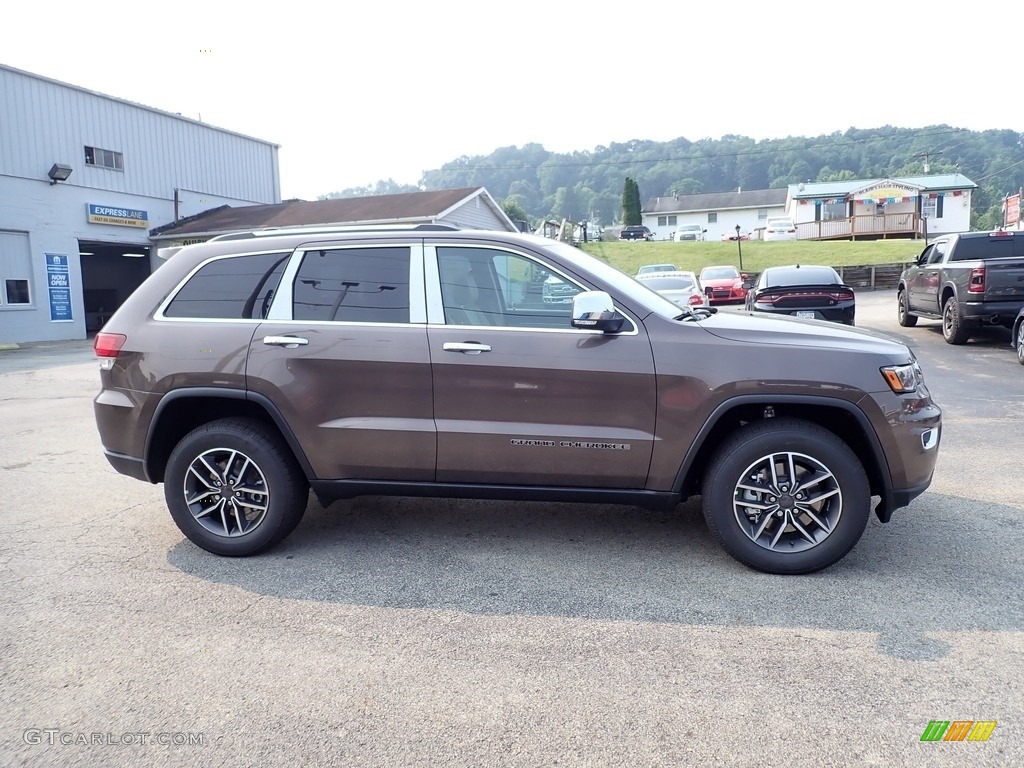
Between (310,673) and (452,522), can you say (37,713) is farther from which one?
(452,522)

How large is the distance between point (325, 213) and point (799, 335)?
22.7m

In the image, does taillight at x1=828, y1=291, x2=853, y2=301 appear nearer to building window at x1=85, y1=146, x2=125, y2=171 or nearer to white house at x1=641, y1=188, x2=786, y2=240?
building window at x1=85, y1=146, x2=125, y2=171

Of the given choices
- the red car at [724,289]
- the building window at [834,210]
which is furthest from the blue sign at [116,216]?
the building window at [834,210]

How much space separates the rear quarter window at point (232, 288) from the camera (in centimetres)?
444

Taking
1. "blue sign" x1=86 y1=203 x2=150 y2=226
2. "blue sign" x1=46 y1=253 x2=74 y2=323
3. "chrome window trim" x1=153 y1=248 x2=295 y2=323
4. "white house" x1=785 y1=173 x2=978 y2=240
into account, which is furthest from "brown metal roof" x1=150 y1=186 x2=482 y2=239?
"white house" x1=785 y1=173 x2=978 y2=240

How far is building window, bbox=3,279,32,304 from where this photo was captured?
21297 mm

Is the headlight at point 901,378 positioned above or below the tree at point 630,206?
below

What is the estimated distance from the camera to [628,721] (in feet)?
9.05

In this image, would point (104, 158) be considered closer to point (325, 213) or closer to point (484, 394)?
point (325, 213)

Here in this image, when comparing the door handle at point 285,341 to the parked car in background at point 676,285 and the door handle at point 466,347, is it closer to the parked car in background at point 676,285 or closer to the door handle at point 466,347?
the door handle at point 466,347

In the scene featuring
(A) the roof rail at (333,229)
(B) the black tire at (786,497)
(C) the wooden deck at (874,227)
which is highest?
(C) the wooden deck at (874,227)

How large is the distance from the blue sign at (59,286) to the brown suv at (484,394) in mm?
21100

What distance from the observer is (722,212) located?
7594 centimetres

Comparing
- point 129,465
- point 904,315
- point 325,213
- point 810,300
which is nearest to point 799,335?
point 129,465
